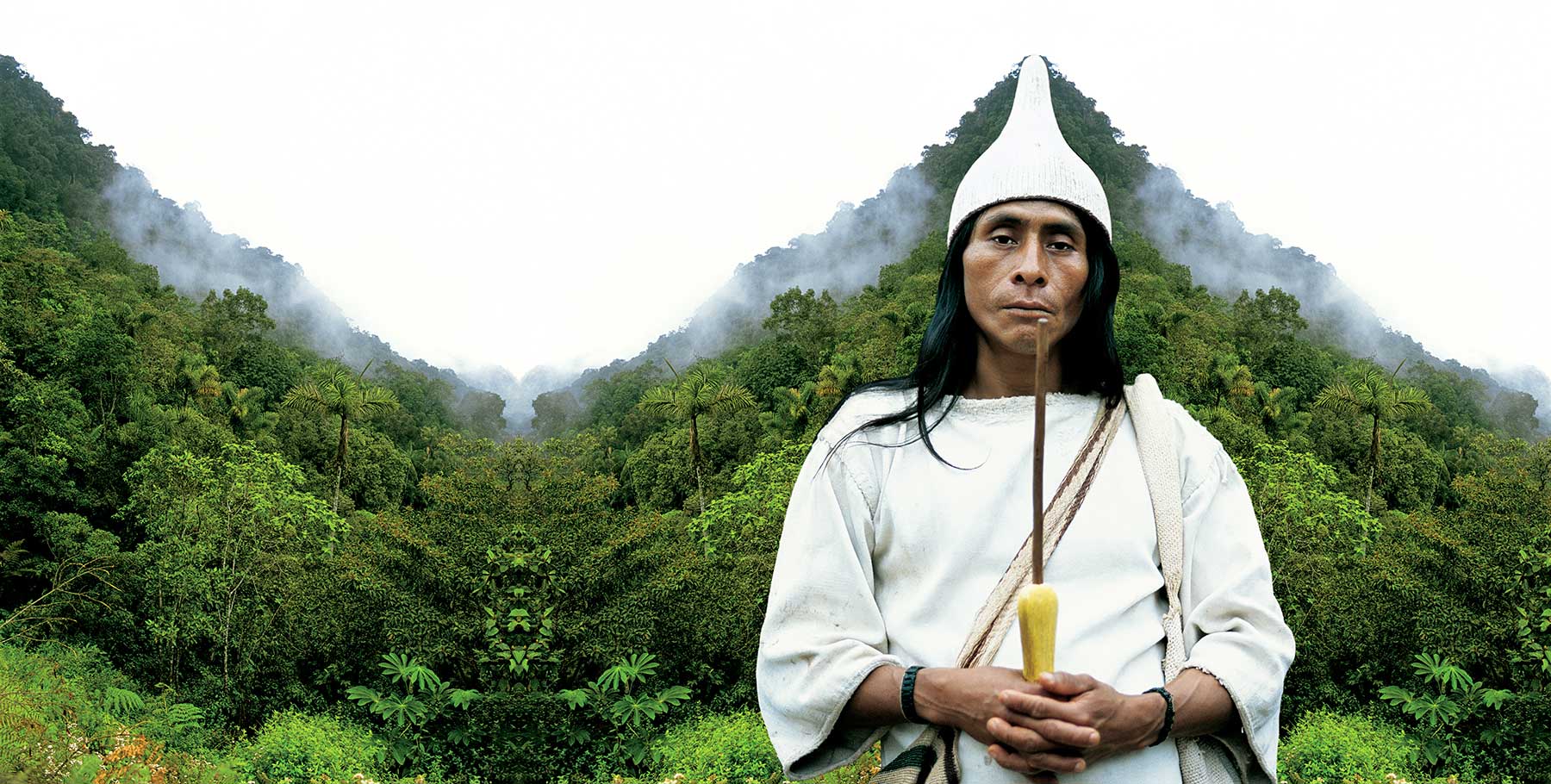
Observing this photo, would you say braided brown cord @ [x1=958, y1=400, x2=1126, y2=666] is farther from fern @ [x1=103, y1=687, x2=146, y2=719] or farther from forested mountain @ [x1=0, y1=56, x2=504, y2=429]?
forested mountain @ [x1=0, y1=56, x2=504, y2=429]

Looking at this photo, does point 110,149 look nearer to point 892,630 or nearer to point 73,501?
point 73,501

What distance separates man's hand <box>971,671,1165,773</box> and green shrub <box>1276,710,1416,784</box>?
9179mm

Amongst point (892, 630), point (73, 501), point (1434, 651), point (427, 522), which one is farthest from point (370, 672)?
point (73, 501)

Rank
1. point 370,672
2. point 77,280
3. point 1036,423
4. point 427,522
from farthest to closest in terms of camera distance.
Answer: point 77,280 → point 370,672 → point 427,522 → point 1036,423

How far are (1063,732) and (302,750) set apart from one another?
16.2 m

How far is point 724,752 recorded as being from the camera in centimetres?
1165

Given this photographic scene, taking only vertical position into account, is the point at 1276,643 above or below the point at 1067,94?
below

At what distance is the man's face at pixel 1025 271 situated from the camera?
193 cm

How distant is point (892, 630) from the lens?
189cm

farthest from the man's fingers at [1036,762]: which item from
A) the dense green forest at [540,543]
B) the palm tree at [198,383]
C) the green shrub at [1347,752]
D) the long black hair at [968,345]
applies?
the palm tree at [198,383]

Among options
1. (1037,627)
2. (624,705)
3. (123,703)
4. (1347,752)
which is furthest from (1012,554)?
(123,703)

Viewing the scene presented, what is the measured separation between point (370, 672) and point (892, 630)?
10997mm

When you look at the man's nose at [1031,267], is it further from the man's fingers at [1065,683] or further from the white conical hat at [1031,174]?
the man's fingers at [1065,683]

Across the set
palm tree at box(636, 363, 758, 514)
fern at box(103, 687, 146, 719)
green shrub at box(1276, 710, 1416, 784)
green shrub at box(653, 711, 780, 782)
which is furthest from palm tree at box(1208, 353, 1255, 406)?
fern at box(103, 687, 146, 719)
